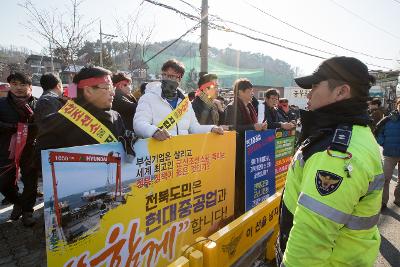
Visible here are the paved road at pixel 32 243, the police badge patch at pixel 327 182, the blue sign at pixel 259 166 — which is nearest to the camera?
the police badge patch at pixel 327 182

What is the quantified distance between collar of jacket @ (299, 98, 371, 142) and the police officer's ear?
3 centimetres

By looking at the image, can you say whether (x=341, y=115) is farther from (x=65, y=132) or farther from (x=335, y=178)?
(x=65, y=132)

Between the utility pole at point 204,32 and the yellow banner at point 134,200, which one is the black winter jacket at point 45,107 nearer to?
the yellow banner at point 134,200

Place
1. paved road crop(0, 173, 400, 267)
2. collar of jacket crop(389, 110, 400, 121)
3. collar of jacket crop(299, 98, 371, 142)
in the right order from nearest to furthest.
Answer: collar of jacket crop(299, 98, 371, 142) < paved road crop(0, 173, 400, 267) < collar of jacket crop(389, 110, 400, 121)

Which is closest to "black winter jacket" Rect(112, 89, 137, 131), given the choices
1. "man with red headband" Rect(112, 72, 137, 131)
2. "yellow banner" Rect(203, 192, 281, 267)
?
"man with red headband" Rect(112, 72, 137, 131)

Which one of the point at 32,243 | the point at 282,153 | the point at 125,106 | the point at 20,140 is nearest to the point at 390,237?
the point at 282,153

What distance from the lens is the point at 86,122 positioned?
89.5 inches

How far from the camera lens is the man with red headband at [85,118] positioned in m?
2.26

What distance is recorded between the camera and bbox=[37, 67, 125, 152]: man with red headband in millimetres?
2258

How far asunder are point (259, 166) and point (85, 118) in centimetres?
264

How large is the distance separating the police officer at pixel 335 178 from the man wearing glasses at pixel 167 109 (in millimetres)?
1651

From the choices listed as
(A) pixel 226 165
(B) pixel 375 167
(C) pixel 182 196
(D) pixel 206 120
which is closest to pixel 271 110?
(D) pixel 206 120

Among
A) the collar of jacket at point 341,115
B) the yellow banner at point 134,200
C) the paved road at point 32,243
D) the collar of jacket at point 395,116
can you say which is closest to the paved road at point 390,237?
the paved road at point 32,243

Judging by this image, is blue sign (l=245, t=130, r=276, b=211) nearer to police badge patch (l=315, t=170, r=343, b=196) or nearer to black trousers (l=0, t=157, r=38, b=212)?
police badge patch (l=315, t=170, r=343, b=196)
